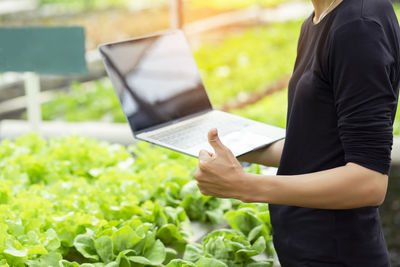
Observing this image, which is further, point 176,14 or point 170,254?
point 176,14

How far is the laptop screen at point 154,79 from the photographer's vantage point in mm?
1563

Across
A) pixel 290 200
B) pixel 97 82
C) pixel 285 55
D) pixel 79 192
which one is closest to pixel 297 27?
pixel 285 55

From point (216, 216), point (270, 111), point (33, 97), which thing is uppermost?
point (33, 97)

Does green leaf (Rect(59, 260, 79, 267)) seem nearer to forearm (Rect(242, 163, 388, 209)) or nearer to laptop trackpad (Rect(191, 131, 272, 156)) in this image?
laptop trackpad (Rect(191, 131, 272, 156))

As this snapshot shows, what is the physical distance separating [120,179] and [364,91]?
1.42m

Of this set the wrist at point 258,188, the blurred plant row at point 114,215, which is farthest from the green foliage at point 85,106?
the wrist at point 258,188

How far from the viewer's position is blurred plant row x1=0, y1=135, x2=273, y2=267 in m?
1.68

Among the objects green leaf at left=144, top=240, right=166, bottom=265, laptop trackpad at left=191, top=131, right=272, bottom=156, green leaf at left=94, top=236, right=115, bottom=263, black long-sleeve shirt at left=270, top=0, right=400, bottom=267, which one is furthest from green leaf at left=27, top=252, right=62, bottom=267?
black long-sleeve shirt at left=270, top=0, right=400, bottom=267

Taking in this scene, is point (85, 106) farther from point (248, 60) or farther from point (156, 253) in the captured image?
point (156, 253)

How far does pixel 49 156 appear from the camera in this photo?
257cm

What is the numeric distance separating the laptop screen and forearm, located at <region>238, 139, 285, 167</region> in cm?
27

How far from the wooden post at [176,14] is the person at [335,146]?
2943 mm

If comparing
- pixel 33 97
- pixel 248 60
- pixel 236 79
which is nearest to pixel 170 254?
pixel 33 97

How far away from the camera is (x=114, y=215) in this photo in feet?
6.56
